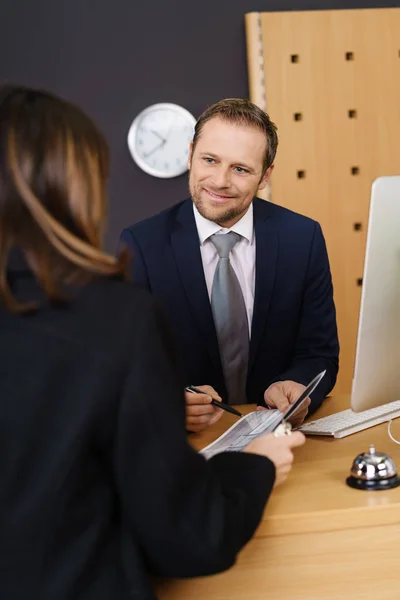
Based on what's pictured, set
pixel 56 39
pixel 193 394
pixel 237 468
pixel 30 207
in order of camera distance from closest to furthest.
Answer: pixel 30 207, pixel 237 468, pixel 193 394, pixel 56 39

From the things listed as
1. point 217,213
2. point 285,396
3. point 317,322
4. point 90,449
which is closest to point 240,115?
point 217,213

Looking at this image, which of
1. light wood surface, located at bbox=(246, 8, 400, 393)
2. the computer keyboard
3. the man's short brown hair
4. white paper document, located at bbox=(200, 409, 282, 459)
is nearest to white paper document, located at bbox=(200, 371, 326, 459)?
white paper document, located at bbox=(200, 409, 282, 459)

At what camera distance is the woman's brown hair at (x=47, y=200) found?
3.46 ft

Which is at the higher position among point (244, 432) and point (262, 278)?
point (262, 278)

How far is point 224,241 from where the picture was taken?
2.49 meters

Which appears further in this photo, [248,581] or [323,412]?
[323,412]

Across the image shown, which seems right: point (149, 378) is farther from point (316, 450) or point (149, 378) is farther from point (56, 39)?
point (56, 39)

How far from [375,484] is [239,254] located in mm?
1185

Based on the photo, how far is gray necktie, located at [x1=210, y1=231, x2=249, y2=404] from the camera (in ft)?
7.99

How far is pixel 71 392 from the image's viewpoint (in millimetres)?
1063

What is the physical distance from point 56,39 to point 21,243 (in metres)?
3.73

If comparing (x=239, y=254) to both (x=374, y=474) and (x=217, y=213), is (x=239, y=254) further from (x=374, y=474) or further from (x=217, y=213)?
(x=374, y=474)

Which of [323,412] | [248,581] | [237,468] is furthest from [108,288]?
[323,412]

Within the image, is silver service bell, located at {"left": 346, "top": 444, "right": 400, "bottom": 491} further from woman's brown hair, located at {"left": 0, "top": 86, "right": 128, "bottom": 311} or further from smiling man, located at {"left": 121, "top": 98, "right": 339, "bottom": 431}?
smiling man, located at {"left": 121, "top": 98, "right": 339, "bottom": 431}
